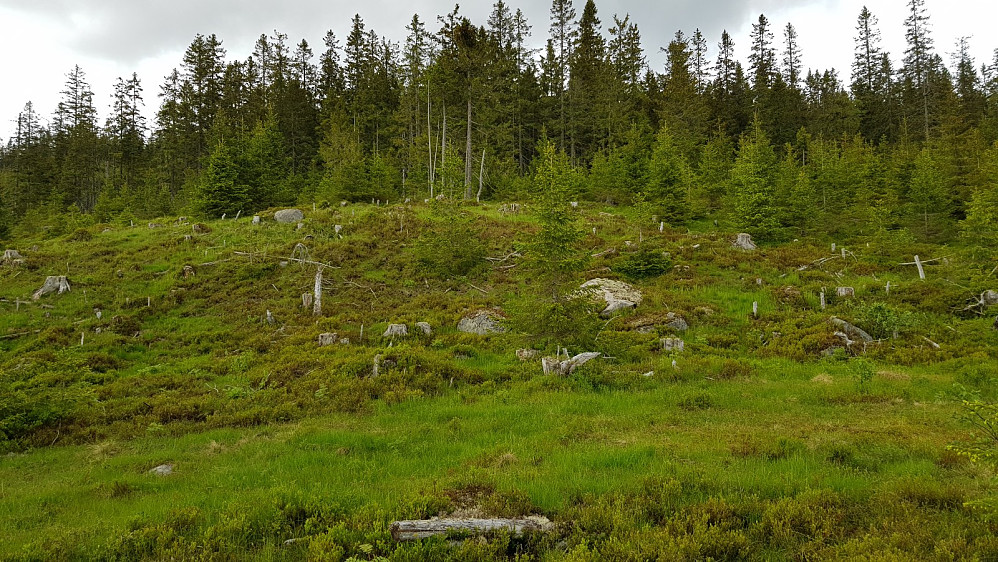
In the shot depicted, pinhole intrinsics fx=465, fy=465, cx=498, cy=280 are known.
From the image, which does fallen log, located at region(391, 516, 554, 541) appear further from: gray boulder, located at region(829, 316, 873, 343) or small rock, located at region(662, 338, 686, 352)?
gray boulder, located at region(829, 316, 873, 343)

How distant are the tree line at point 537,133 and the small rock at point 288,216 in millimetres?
7012

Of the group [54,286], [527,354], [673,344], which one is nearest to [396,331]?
[527,354]

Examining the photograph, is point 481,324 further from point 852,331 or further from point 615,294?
point 852,331

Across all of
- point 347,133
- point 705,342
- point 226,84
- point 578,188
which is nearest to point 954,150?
point 578,188

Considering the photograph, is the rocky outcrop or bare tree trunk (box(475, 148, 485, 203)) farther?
bare tree trunk (box(475, 148, 485, 203))

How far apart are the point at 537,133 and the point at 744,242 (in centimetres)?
3442

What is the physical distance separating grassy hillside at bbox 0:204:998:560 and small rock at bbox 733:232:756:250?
1.76 metres

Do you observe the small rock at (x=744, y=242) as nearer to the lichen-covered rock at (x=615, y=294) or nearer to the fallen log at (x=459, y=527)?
the lichen-covered rock at (x=615, y=294)

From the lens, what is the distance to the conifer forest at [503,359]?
5.93 metres

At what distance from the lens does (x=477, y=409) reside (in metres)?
11.9

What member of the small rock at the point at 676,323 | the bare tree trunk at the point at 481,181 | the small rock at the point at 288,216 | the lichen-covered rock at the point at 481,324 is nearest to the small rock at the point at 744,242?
the small rock at the point at 676,323

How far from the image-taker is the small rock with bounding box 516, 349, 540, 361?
52.2ft

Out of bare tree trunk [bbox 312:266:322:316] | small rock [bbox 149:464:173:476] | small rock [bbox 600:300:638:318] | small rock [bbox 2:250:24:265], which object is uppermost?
small rock [bbox 2:250:24:265]

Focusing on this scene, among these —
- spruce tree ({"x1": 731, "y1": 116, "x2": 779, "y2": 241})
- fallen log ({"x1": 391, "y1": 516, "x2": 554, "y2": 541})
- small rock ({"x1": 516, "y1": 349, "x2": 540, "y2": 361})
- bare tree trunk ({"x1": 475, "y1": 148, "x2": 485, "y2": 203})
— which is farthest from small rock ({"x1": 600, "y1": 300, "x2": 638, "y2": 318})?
bare tree trunk ({"x1": 475, "y1": 148, "x2": 485, "y2": 203})
